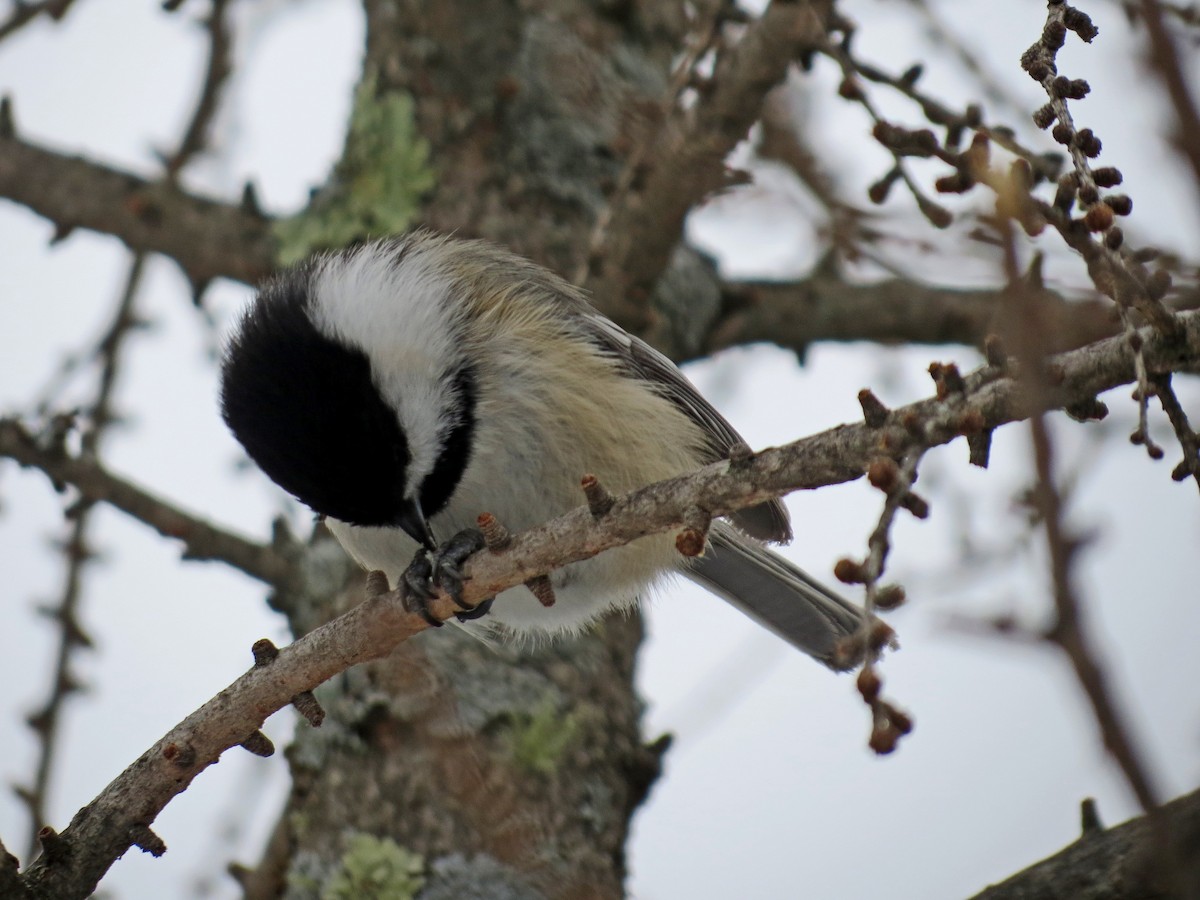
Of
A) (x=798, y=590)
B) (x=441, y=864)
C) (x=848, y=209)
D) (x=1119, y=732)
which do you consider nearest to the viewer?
(x=1119, y=732)

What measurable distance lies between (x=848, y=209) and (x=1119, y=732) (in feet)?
10.0

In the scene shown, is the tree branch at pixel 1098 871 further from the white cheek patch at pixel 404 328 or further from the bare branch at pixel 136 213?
the bare branch at pixel 136 213

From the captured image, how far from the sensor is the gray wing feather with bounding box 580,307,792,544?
9.96 feet

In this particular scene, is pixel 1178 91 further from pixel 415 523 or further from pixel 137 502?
pixel 137 502

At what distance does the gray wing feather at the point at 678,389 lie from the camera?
3.04 m

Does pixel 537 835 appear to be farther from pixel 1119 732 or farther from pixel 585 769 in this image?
pixel 1119 732

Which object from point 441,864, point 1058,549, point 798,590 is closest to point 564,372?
point 798,590

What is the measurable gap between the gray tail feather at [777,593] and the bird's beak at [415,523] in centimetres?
86

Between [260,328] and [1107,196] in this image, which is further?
[260,328]

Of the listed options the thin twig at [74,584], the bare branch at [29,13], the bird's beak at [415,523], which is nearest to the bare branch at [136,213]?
the thin twig at [74,584]

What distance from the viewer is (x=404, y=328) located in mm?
2654

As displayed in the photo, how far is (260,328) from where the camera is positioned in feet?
8.26

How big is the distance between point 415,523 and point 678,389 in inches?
36.1

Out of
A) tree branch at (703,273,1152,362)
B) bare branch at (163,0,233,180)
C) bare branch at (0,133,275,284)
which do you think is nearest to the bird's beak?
→ bare branch at (0,133,275,284)
